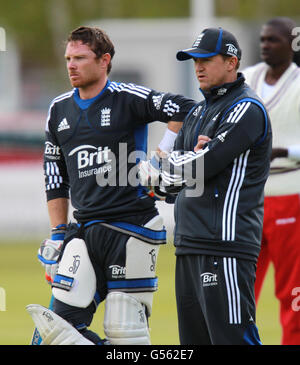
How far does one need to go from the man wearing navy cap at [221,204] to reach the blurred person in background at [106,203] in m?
0.46

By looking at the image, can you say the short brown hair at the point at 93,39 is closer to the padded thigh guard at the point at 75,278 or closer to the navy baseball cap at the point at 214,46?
the navy baseball cap at the point at 214,46

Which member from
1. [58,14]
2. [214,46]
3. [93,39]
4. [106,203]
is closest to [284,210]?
[106,203]

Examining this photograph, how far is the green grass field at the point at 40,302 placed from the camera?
30.0 feet

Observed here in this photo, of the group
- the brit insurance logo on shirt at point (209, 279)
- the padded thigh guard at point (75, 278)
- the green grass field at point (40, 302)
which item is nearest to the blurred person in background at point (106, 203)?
the padded thigh guard at point (75, 278)

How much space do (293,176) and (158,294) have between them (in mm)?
4804

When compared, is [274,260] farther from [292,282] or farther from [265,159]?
[265,159]

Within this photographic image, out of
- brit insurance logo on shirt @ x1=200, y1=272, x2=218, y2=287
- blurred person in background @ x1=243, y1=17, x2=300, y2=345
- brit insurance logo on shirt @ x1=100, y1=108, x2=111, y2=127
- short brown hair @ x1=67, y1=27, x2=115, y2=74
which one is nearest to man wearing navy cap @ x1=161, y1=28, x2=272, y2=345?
brit insurance logo on shirt @ x1=200, y1=272, x2=218, y2=287

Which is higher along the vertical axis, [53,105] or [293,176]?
[53,105]

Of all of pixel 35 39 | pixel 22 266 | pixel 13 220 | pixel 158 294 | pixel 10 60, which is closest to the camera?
pixel 158 294

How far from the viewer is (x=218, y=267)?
18.9ft

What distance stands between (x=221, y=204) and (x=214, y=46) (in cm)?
96

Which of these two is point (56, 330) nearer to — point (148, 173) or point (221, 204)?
point (148, 173)

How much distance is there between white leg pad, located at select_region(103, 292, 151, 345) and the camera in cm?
623
